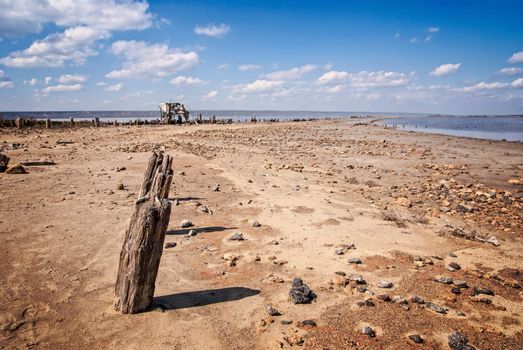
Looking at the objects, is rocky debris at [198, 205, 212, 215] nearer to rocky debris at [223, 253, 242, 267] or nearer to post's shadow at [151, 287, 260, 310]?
rocky debris at [223, 253, 242, 267]

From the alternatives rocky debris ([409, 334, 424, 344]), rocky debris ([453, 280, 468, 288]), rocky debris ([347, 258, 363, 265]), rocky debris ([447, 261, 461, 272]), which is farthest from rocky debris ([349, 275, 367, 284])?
rocky debris ([447, 261, 461, 272])

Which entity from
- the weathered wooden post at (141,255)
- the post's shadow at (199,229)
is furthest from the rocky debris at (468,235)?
the weathered wooden post at (141,255)

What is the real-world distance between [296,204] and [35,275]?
6.39 m

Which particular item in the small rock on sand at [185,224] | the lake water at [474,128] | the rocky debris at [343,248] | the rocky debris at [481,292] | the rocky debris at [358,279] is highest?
the lake water at [474,128]

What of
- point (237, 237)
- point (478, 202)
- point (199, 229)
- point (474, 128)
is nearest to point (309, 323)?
point (237, 237)

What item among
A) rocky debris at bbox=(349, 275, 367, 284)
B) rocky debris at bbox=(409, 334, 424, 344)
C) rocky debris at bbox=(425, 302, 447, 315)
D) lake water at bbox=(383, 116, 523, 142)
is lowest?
rocky debris at bbox=(409, 334, 424, 344)

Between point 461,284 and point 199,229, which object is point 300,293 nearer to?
point 461,284

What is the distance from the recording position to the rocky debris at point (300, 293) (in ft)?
15.3

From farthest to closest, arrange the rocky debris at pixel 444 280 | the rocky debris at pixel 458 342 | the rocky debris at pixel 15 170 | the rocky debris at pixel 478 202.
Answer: the rocky debris at pixel 15 170 → the rocky debris at pixel 478 202 → the rocky debris at pixel 444 280 → the rocky debris at pixel 458 342

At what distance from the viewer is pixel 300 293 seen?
475cm

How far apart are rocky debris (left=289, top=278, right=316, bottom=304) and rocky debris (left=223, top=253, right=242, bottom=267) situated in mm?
1317

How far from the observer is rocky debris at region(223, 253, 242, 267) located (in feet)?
19.1

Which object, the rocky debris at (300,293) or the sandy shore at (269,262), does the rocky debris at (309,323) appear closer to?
the sandy shore at (269,262)

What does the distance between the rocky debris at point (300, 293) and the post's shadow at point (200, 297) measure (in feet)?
1.89
